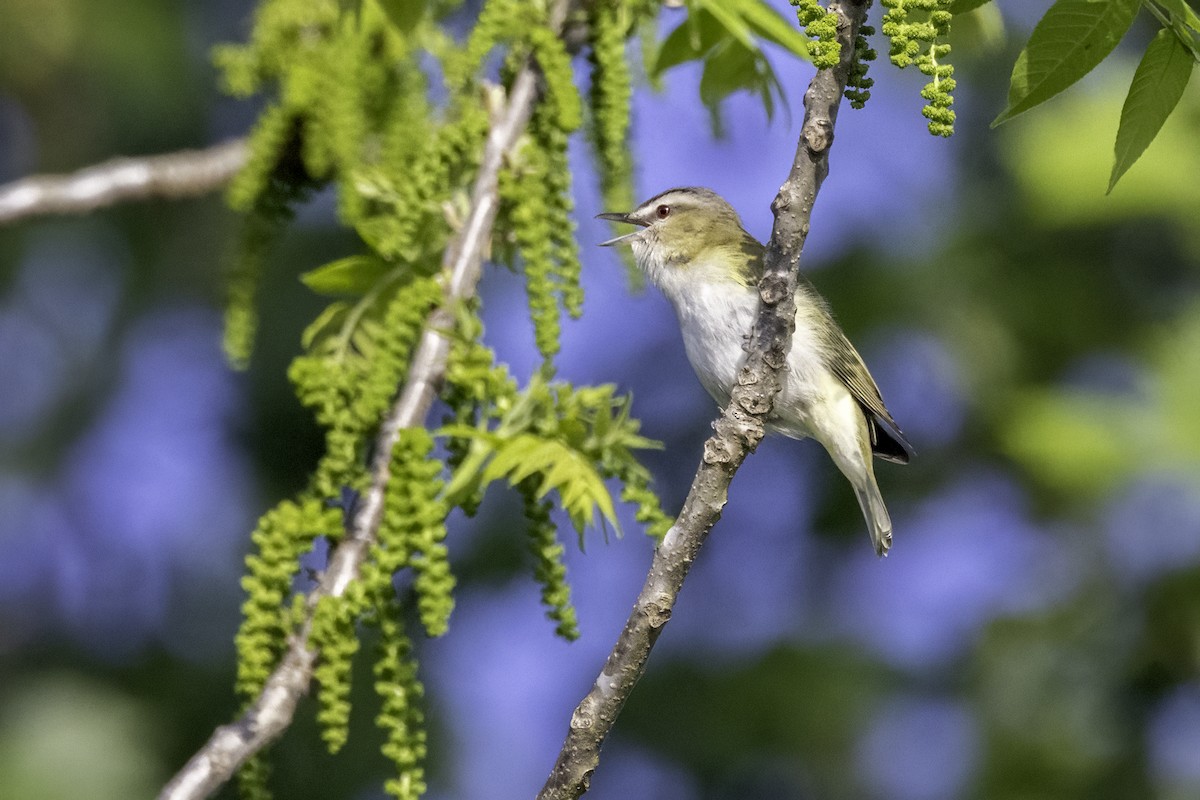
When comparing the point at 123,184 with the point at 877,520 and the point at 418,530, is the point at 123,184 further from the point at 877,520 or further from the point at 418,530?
the point at 877,520

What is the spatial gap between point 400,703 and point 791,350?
6.93ft

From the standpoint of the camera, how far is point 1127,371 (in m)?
5.48

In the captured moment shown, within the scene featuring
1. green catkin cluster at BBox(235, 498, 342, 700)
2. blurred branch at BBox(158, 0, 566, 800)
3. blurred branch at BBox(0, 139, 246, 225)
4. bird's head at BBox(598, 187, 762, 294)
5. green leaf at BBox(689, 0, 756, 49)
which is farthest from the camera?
bird's head at BBox(598, 187, 762, 294)

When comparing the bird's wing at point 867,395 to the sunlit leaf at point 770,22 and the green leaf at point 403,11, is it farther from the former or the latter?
the green leaf at point 403,11

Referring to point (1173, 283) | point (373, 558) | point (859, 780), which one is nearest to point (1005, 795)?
point (859, 780)

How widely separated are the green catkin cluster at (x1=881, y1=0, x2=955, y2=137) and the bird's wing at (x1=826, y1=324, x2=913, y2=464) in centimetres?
256

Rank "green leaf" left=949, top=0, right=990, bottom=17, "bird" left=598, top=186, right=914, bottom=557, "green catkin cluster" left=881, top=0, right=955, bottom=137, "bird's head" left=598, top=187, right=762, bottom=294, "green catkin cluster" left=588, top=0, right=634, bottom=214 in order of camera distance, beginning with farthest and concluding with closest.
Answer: "bird's head" left=598, top=187, right=762, bottom=294 → "bird" left=598, top=186, right=914, bottom=557 → "green catkin cluster" left=588, top=0, right=634, bottom=214 → "green leaf" left=949, top=0, right=990, bottom=17 → "green catkin cluster" left=881, top=0, right=955, bottom=137

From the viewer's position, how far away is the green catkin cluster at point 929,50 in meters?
1.84

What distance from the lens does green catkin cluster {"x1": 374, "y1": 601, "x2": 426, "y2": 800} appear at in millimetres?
2561

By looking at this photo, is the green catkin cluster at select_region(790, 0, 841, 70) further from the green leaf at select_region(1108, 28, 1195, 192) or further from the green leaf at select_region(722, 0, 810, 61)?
the green leaf at select_region(722, 0, 810, 61)

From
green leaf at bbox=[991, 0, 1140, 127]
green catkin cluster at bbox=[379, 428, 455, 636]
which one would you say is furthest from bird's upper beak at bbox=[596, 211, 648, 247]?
green leaf at bbox=[991, 0, 1140, 127]

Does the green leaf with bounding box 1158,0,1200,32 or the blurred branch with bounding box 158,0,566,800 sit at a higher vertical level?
the green leaf with bounding box 1158,0,1200,32

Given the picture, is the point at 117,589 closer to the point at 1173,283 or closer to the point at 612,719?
the point at 612,719

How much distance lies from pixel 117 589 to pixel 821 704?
3308 millimetres
